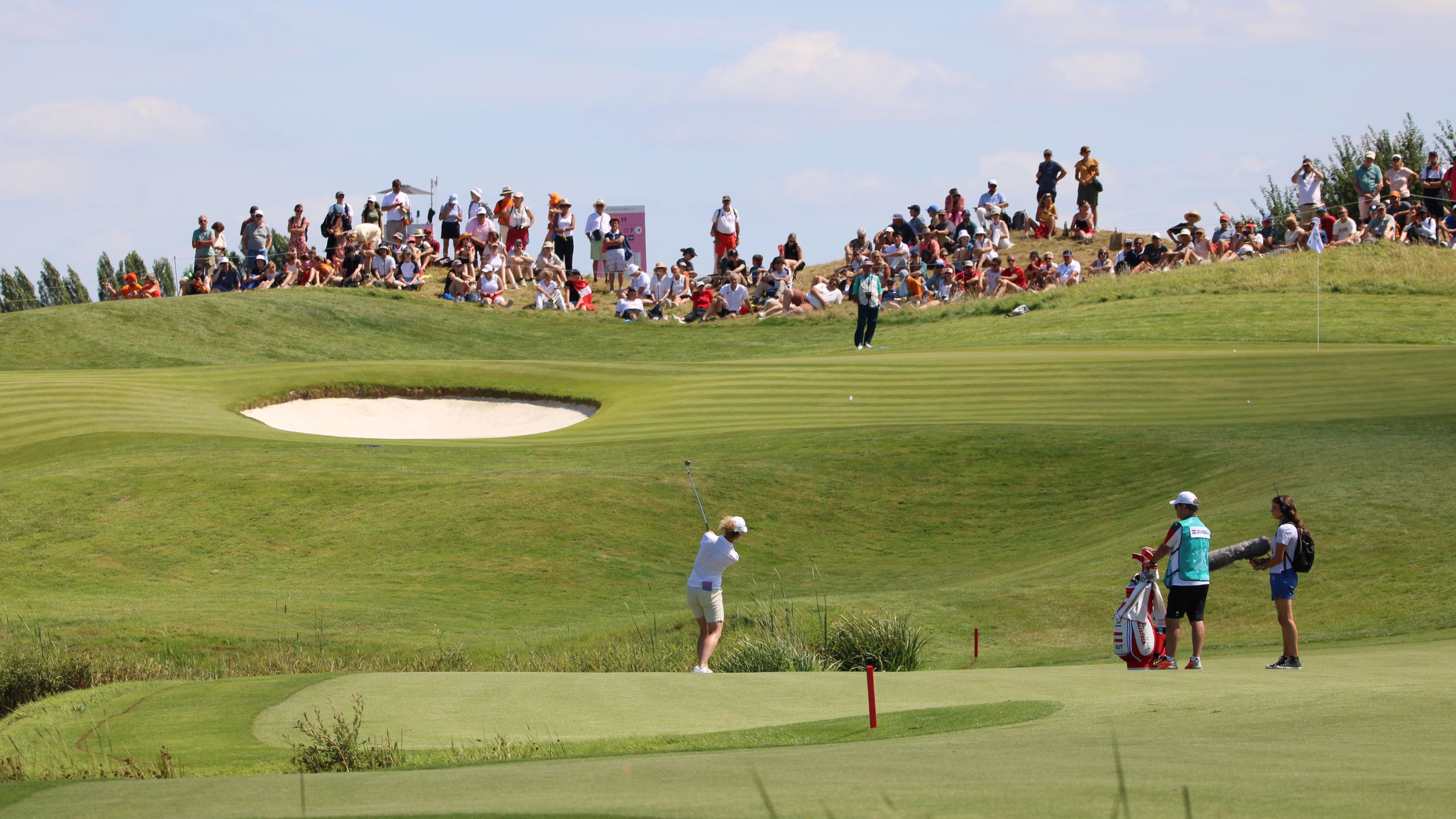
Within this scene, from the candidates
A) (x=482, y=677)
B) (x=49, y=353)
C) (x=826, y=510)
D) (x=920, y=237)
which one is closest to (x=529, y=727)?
(x=482, y=677)

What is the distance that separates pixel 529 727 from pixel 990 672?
466 centimetres

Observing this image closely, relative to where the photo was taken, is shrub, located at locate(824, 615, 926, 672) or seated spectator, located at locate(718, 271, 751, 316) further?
seated spectator, located at locate(718, 271, 751, 316)

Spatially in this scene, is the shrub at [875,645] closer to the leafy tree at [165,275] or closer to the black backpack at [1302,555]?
the black backpack at [1302,555]

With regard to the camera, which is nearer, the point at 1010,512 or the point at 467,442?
the point at 1010,512

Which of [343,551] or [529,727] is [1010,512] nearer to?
[343,551]

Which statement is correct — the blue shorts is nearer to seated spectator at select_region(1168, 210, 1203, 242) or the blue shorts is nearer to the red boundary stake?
the red boundary stake

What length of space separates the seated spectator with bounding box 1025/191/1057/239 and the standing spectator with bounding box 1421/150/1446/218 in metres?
11.3

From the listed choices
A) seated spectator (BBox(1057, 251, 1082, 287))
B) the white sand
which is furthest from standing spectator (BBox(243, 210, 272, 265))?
seated spectator (BBox(1057, 251, 1082, 287))

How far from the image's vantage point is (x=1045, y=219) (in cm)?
4819

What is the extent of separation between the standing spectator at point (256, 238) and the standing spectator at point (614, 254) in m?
9.93

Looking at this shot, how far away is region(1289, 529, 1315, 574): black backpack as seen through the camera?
12867 mm

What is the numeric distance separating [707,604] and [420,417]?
15129 mm

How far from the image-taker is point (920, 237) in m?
43.2

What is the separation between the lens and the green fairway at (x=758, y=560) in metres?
7.23
